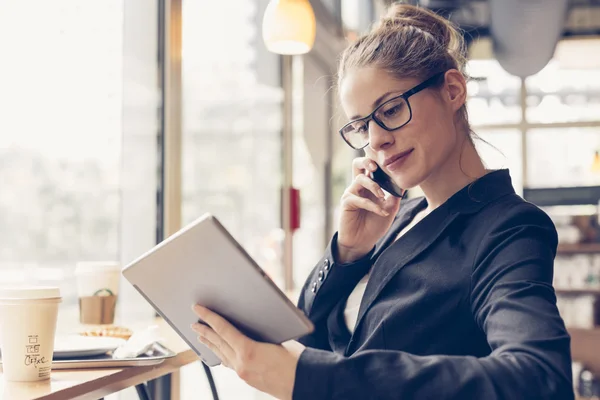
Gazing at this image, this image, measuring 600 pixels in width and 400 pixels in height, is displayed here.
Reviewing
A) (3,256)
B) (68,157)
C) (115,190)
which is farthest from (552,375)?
(115,190)

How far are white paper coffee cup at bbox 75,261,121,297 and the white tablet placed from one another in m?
0.78

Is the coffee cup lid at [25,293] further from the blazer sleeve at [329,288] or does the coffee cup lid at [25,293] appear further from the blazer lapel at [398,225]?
the blazer lapel at [398,225]

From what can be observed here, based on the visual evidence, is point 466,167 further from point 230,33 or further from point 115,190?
point 230,33

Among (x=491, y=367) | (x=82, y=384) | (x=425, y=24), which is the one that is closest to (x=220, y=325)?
(x=82, y=384)

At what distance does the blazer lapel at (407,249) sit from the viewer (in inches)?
50.7

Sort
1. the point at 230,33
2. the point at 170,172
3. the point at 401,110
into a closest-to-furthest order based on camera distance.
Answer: the point at 401,110 < the point at 170,172 < the point at 230,33

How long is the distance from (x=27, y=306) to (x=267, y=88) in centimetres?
288

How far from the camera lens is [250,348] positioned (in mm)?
983

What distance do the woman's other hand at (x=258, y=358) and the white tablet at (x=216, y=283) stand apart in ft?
0.07

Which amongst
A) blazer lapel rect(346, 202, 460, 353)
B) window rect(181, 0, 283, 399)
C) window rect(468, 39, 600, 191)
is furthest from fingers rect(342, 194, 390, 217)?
window rect(468, 39, 600, 191)

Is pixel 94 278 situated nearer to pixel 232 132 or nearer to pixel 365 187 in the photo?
pixel 365 187

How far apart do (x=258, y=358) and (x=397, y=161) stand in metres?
0.52

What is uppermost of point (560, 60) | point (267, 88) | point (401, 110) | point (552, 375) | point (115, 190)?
point (560, 60)

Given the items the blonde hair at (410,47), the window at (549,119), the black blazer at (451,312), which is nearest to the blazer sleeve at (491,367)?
the black blazer at (451,312)
